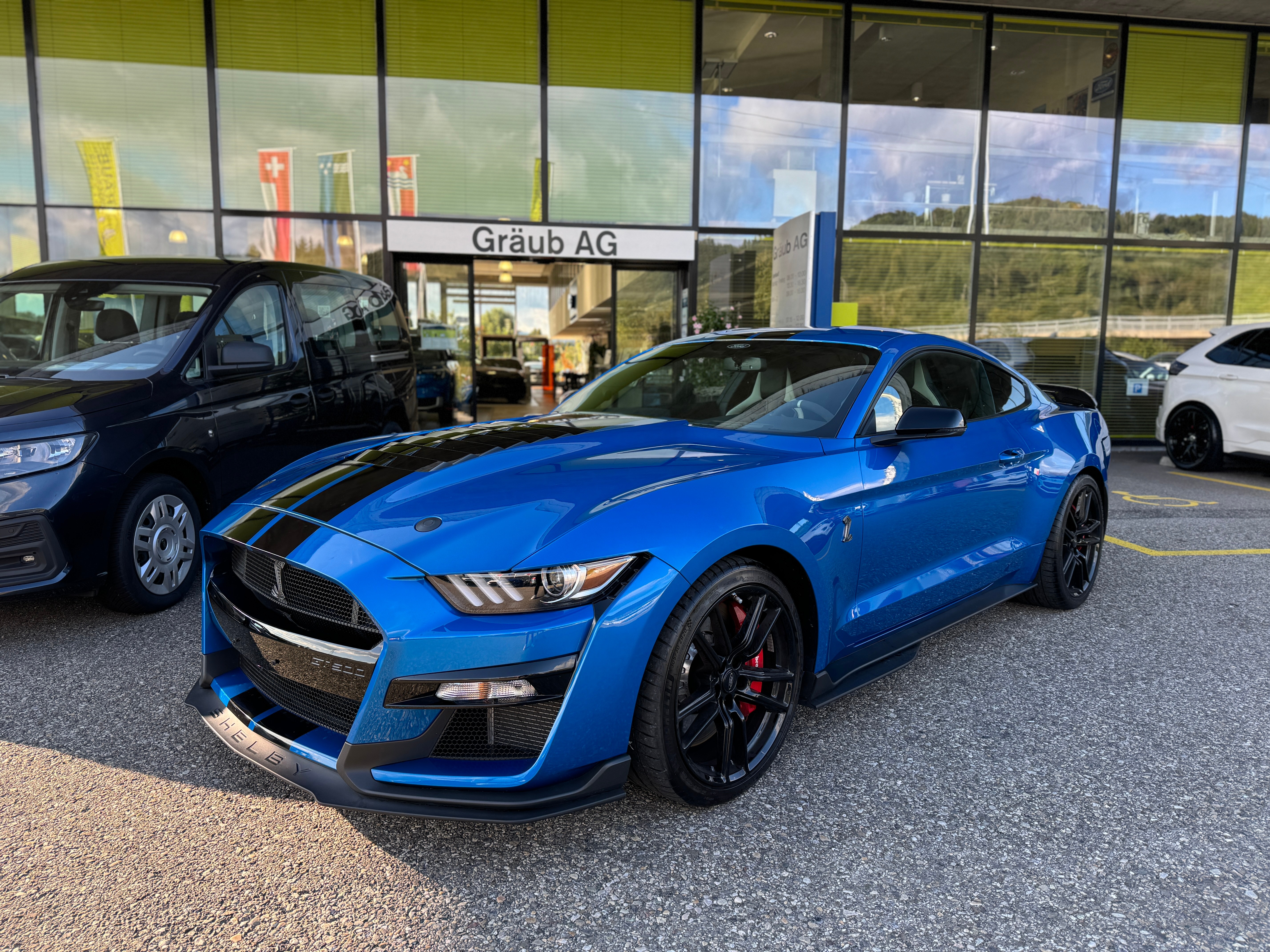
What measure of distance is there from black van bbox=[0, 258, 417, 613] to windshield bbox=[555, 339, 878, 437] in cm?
196

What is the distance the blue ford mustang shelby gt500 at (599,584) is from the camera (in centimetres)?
204

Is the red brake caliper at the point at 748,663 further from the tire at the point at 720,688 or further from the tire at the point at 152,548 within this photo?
the tire at the point at 152,548

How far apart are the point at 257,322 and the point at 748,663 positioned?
3.81 m

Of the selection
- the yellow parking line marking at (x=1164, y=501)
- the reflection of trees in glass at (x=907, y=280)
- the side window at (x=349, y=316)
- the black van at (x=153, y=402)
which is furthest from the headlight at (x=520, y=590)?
the reflection of trees in glass at (x=907, y=280)

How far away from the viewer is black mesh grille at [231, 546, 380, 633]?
212cm

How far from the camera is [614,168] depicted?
36.1 ft

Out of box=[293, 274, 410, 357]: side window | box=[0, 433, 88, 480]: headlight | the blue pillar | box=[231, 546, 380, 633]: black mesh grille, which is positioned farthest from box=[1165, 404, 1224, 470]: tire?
box=[0, 433, 88, 480]: headlight

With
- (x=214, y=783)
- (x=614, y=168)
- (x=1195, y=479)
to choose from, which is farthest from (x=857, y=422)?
(x=614, y=168)

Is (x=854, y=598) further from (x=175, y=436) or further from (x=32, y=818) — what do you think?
(x=175, y=436)

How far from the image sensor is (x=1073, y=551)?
14.1 ft

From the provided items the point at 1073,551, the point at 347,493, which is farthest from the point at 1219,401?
Result: the point at 347,493

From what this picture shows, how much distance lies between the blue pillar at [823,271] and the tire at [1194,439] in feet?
15.4

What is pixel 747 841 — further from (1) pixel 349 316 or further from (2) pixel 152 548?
(1) pixel 349 316

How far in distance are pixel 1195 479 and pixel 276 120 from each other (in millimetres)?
11472
